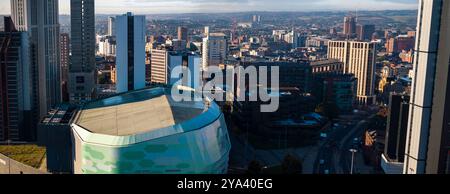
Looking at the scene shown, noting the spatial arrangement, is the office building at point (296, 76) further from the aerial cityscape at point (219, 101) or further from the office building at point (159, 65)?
the office building at point (159, 65)

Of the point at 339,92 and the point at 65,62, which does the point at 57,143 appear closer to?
the point at 339,92

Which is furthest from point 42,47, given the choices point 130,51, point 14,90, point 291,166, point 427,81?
point 427,81

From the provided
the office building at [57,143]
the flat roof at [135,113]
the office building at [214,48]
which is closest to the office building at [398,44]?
the office building at [214,48]

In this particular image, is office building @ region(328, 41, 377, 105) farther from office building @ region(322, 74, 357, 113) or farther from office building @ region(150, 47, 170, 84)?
office building @ region(150, 47, 170, 84)

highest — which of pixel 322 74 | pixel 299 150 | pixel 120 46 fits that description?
pixel 120 46
